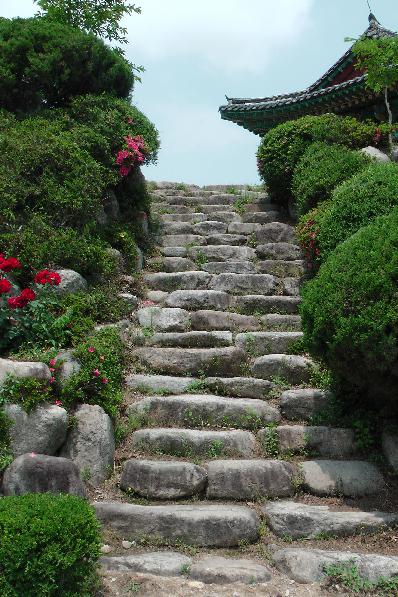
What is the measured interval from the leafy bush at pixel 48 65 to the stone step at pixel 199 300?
402 centimetres

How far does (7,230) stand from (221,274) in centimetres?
267

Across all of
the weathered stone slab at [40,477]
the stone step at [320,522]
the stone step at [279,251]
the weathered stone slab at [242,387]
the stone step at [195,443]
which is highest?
the stone step at [279,251]

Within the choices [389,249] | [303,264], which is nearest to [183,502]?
[389,249]

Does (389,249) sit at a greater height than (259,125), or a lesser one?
lesser

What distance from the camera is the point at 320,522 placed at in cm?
394

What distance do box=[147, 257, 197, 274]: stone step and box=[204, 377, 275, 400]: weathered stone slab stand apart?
110 inches

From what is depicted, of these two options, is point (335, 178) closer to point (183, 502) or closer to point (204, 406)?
point (204, 406)

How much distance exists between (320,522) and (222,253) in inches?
191

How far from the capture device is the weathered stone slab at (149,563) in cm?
348

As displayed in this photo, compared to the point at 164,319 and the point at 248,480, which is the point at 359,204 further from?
the point at 248,480

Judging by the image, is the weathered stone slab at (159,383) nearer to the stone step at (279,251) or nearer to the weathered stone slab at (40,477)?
the weathered stone slab at (40,477)

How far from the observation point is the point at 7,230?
6.36 m

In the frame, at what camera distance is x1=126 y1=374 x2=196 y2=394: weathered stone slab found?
17.6 feet

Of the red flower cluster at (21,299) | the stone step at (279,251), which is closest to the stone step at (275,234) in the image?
the stone step at (279,251)
